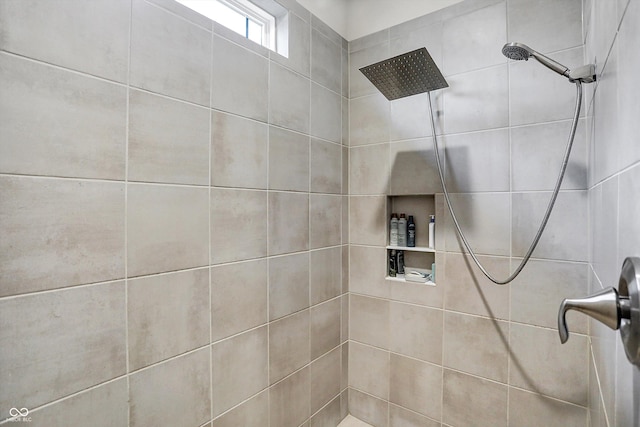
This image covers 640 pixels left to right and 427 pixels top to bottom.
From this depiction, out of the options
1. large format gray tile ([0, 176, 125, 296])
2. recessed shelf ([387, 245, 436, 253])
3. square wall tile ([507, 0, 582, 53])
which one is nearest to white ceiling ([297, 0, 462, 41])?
square wall tile ([507, 0, 582, 53])

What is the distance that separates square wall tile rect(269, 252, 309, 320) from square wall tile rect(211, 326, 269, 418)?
12 cm

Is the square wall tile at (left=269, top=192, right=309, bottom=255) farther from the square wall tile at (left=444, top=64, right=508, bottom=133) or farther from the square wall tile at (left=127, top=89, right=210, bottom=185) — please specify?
the square wall tile at (left=444, top=64, right=508, bottom=133)

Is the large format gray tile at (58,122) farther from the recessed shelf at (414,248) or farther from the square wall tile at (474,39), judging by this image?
the square wall tile at (474,39)

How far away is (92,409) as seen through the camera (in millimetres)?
798

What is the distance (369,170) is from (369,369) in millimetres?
1138

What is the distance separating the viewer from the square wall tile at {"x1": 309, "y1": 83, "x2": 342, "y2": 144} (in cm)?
154

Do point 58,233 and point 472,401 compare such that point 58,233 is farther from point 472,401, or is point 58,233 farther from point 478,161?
point 472,401

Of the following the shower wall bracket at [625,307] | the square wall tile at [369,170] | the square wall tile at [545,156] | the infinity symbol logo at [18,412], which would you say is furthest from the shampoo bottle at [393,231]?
the infinity symbol logo at [18,412]

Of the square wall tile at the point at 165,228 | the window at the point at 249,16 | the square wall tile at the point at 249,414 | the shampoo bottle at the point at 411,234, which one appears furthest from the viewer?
the shampoo bottle at the point at 411,234

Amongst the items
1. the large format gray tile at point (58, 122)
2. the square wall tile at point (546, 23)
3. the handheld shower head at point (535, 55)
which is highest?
the square wall tile at point (546, 23)

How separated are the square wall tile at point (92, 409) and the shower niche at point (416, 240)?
125cm

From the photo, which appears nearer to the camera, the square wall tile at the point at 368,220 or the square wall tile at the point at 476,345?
the square wall tile at the point at 476,345

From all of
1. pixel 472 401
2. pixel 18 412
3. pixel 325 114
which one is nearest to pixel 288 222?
pixel 325 114

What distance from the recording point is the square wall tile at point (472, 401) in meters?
1.35
